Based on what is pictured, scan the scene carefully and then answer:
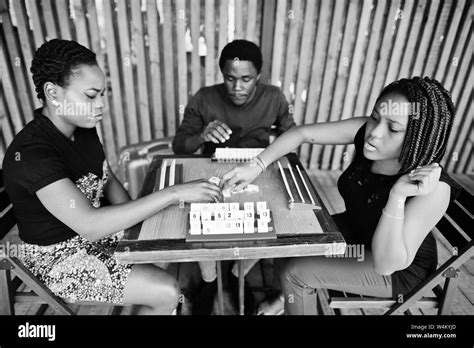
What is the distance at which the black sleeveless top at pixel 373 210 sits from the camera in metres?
1.76

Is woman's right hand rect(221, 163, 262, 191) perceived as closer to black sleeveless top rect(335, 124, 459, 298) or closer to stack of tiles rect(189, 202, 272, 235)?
stack of tiles rect(189, 202, 272, 235)

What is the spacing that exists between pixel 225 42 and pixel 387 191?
99.0 inches

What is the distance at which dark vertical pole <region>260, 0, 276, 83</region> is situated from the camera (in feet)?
11.8

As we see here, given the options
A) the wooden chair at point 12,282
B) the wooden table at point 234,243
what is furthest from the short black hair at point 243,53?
the wooden chair at point 12,282

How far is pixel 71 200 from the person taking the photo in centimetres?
151

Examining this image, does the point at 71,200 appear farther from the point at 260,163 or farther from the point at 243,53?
the point at 243,53

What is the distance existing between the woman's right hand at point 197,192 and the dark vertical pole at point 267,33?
97.0 inches

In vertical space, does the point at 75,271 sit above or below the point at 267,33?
below

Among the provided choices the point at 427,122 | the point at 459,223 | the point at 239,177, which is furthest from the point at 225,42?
the point at 459,223

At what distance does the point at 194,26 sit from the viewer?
3.60 meters
